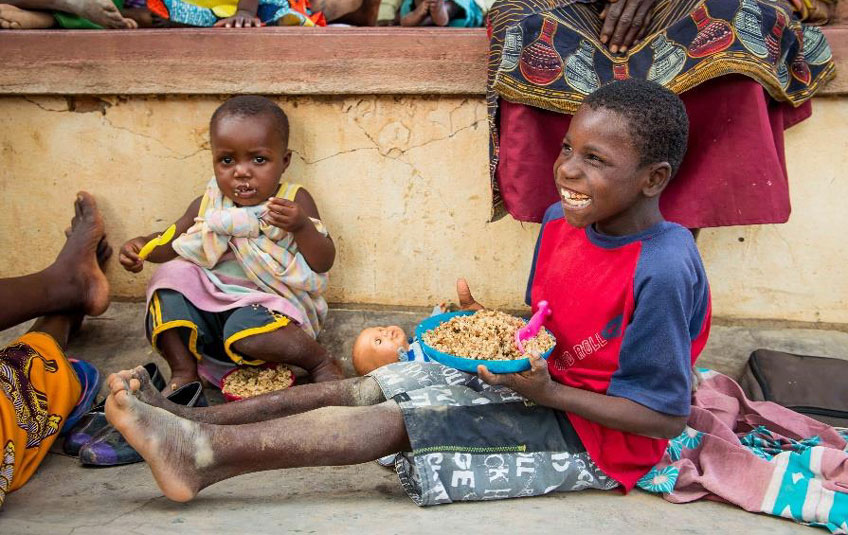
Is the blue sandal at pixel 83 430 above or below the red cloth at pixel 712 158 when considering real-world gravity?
below

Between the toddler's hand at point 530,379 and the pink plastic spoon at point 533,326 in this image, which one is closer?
the toddler's hand at point 530,379

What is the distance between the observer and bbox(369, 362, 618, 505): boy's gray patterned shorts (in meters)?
2.03

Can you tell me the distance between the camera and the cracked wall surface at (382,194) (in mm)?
3121

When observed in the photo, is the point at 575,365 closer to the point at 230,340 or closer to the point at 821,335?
the point at 230,340

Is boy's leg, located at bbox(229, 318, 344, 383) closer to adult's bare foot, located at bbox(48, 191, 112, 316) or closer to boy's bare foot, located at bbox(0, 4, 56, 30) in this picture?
adult's bare foot, located at bbox(48, 191, 112, 316)

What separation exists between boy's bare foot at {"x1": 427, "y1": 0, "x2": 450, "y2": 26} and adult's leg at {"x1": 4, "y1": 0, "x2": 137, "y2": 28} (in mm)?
1312

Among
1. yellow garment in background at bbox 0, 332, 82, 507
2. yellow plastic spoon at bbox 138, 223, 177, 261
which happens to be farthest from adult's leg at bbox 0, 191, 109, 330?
yellow plastic spoon at bbox 138, 223, 177, 261

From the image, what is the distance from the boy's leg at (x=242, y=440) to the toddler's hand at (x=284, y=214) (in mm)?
869

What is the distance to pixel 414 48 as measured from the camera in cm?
300

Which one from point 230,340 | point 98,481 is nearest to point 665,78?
point 230,340

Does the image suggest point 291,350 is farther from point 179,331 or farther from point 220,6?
point 220,6

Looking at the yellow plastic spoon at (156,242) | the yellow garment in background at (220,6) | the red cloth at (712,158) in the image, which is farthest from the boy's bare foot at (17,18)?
the red cloth at (712,158)

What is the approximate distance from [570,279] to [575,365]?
25 centimetres

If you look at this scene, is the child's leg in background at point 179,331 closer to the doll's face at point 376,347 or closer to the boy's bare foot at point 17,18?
the doll's face at point 376,347
